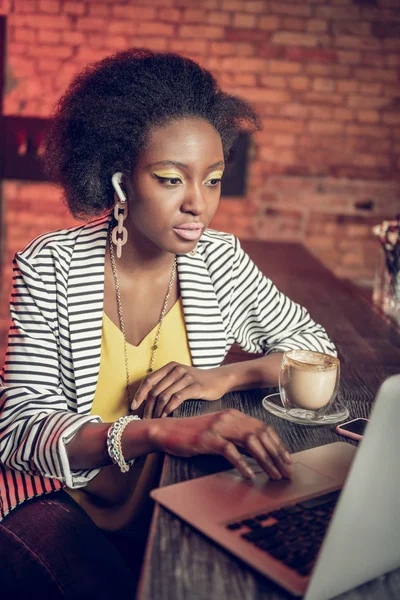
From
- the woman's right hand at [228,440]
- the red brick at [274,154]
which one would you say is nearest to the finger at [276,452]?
the woman's right hand at [228,440]

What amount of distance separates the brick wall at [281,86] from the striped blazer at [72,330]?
2.71m

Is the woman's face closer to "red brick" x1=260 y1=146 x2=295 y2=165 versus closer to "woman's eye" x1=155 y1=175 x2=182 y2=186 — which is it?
"woman's eye" x1=155 y1=175 x2=182 y2=186

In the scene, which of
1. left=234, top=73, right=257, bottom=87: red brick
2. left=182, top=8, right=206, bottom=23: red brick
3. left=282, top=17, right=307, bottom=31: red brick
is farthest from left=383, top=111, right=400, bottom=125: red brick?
left=182, top=8, right=206, bottom=23: red brick

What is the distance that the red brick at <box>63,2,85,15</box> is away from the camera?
420 centimetres

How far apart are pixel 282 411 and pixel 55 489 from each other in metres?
0.42

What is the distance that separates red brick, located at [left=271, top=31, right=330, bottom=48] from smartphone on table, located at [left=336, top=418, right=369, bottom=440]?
3617 mm

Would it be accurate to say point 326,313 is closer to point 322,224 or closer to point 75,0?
point 322,224

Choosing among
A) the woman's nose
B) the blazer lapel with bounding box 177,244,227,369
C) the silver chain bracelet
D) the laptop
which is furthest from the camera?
the blazer lapel with bounding box 177,244,227,369

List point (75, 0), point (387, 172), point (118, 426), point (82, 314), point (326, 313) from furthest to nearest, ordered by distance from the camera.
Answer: point (387, 172), point (75, 0), point (326, 313), point (82, 314), point (118, 426)

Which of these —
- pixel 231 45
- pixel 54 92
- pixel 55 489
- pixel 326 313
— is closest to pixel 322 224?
pixel 231 45

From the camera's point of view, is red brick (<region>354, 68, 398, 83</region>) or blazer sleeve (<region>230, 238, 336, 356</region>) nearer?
blazer sleeve (<region>230, 238, 336, 356</region>)

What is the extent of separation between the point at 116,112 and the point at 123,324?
1.42 ft

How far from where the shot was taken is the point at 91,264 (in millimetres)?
1381

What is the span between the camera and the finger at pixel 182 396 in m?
1.17
